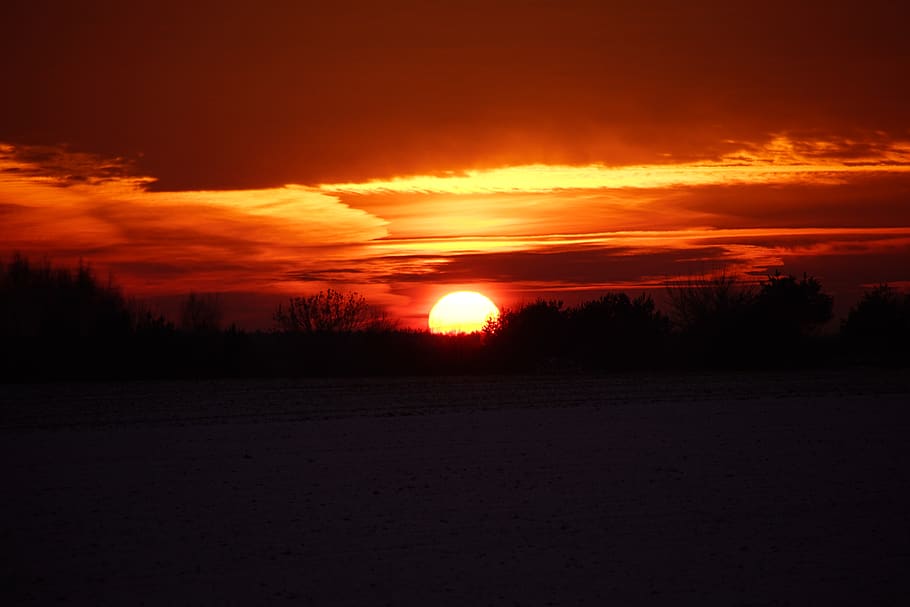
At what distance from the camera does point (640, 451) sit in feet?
44.9

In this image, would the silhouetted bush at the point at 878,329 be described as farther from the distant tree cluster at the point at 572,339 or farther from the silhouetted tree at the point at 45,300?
the silhouetted tree at the point at 45,300

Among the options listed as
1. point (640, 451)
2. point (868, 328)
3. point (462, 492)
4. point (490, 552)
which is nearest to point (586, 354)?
point (868, 328)

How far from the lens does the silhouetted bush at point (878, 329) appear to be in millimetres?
46281

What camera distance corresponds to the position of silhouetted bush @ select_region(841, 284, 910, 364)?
152 feet

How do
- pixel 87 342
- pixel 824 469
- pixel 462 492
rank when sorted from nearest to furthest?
pixel 462 492 → pixel 824 469 → pixel 87 342

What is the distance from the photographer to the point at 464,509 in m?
9.86

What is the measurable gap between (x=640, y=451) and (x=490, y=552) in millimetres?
6038

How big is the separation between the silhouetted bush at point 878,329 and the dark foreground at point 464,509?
96.6 feet

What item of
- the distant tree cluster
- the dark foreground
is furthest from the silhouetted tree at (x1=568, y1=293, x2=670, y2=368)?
the dark foreground

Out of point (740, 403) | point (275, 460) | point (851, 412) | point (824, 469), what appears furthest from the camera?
point (740, 403)

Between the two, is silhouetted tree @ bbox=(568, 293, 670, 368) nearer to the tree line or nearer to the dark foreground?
the tree line

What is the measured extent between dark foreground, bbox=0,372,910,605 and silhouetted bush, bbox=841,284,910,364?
2943cm

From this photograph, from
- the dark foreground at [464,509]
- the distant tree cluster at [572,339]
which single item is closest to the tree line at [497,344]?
the distant tree cluster at [572,339]

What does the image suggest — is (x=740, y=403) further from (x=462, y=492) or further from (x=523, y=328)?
(x=523, y=328)
